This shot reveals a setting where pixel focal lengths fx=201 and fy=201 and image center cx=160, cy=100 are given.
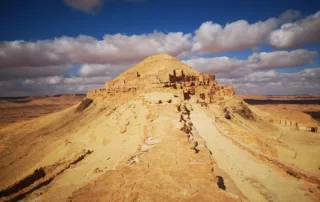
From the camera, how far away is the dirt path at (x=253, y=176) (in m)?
7.97

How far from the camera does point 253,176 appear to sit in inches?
370

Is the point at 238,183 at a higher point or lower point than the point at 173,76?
lower

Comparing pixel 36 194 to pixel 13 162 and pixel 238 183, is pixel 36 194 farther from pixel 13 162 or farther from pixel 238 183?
pixel 13 162

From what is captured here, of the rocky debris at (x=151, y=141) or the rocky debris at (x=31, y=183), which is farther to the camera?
the rocky debris at (x=151, y=141)

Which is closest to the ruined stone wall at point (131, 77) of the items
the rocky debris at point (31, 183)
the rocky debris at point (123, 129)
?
the rocky debris at point (123, 129)

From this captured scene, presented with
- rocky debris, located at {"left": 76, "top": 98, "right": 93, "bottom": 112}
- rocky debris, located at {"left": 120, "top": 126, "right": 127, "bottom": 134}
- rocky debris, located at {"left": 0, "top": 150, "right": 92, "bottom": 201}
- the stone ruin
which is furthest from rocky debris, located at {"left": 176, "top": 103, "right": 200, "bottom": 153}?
rocky debris, located at {"left": 76, "top": 98, "right": 93, "bottom": 112}

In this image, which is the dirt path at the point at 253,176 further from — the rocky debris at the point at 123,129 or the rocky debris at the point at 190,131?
the rocky debris at the point at 123,129

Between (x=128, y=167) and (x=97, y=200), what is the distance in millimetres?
1836

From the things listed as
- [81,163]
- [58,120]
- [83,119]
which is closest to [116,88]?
[83,119]

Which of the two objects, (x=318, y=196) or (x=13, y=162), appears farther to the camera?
(x=13, y=162)

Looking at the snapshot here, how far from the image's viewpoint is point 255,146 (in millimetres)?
12719

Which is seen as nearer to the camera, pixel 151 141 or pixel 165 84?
pixel 151 141

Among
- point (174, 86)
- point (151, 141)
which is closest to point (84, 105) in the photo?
point (174, 86)

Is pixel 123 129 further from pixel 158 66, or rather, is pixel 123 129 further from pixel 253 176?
pixel 158 66
